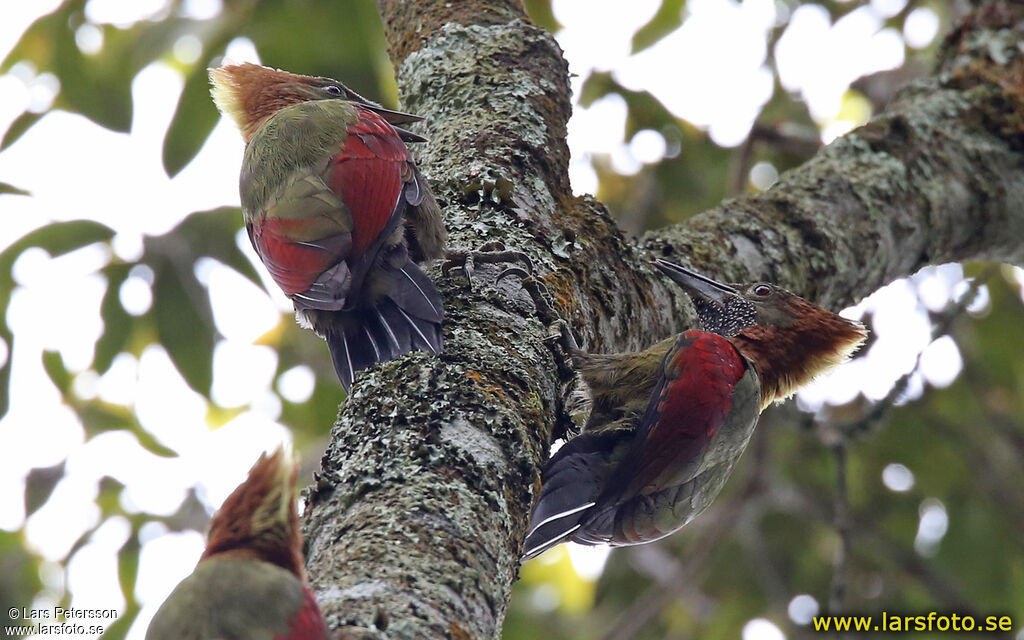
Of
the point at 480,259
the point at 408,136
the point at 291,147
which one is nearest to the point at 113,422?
the point at 291,147

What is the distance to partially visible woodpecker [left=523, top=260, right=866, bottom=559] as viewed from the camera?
9.22 ft

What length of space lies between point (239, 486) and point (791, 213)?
7.27 ft

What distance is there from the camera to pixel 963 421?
5.80 meters

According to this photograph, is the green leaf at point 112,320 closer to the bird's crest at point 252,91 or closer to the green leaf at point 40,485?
the green leaf at point 40,485

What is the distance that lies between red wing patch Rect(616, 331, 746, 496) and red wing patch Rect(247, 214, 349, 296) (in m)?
1.02

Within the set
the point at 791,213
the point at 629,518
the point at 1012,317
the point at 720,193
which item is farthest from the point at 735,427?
the point at 1012,317

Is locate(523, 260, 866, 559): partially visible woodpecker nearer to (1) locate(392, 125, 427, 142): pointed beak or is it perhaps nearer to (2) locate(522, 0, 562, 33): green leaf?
(1) locate(392, 125, 427, 142): pointed beak

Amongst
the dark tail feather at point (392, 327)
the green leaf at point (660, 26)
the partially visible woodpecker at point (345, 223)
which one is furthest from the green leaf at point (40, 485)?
the green leaf at point (660, 26)

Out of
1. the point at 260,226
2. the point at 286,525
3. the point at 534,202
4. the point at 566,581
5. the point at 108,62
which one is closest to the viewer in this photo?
the point at 286,525

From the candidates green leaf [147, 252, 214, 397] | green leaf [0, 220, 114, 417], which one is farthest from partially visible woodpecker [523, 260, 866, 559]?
green leaf [0, 220, 114, 417]

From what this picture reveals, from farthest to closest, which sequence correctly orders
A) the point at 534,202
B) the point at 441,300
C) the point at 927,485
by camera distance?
the point at 927,485
the point at 534,202
the point at 441,300

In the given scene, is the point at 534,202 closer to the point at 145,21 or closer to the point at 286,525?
the point at 286,525

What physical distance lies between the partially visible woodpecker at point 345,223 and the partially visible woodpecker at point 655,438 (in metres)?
0.57

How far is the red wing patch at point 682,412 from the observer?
2.89m
